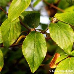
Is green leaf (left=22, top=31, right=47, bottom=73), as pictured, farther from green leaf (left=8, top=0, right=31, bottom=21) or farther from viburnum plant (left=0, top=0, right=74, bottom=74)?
green leaf (left=8, top=0, right=31, bottom=21)

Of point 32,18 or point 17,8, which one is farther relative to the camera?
point 32,18

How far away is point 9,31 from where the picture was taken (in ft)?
1.65

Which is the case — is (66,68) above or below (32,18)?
below

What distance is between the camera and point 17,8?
41 centimetres

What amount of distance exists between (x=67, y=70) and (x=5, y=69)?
0.46 meters

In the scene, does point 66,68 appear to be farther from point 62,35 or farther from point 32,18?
point 32,18

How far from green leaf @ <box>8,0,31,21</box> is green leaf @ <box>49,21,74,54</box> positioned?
0.12 metres

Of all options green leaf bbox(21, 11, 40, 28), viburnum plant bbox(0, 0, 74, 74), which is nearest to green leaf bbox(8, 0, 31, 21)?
viburnum plant bbox(0, 0, 74, 74)

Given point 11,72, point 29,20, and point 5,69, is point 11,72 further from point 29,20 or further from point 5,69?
point 29,20

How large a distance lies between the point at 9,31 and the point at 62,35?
173 mm

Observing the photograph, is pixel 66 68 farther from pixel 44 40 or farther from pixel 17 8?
pixel 17 8

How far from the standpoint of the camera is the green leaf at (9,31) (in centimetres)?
49

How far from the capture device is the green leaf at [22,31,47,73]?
0.45 m

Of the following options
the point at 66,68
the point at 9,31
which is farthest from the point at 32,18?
the point at 66,68
